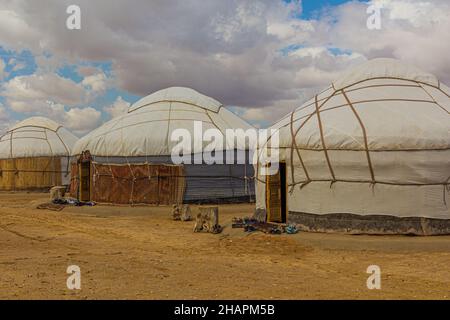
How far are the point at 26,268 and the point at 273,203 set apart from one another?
508cm

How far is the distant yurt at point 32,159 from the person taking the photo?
20.3 m

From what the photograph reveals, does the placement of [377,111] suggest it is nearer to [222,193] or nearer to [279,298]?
[279,298]

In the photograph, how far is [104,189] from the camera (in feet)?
45.8

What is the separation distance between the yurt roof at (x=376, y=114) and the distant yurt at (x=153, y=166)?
4.67 meters

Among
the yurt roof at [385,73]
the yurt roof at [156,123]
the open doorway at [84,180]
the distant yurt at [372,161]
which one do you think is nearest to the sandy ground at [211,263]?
the distant yurt at [372,161]

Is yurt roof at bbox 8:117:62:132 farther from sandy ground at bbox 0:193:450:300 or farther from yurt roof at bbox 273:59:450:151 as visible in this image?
yurt roof at bbox 273:59:450:151

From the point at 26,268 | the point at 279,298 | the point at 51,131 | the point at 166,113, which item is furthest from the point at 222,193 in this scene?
the point at 51,131

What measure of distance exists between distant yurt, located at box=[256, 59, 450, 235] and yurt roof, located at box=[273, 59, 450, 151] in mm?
17

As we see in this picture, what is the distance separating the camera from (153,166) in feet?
43.8

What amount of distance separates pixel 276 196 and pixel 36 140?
15146 mm

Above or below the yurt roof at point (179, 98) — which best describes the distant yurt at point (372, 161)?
below

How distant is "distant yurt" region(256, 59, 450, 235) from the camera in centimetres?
775

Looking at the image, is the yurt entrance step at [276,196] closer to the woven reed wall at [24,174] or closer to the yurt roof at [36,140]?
the woven reed wall at [24,174]

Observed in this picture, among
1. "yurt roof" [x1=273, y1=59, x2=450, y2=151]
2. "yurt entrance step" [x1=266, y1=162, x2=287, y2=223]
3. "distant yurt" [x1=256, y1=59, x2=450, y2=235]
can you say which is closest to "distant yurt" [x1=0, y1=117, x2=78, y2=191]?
"yurt entrance step" [x1=266, y1=162, x2=287, y2=223]
